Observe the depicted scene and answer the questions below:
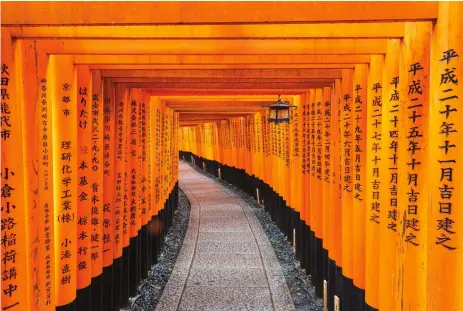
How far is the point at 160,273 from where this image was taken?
1106cm

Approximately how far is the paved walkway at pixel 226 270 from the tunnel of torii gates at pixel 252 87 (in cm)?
93

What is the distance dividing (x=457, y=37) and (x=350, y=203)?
3673 millimetres

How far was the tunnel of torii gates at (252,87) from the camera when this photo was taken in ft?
11.7

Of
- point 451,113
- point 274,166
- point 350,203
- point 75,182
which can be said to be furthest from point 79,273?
point 274,166

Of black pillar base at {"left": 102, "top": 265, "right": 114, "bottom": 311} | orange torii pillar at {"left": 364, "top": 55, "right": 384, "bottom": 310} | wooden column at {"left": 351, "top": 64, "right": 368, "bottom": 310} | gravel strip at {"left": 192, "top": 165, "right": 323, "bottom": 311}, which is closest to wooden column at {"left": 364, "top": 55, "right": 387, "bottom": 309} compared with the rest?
orange torii pillar at {"left": 364, "top": 55, "right": 384, "bottom": 310}

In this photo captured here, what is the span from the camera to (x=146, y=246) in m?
10.8

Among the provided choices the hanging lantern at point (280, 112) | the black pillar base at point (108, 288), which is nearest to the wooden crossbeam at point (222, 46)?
the black pillar base at point (108, 288)

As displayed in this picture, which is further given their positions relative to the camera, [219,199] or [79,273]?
[219,199]

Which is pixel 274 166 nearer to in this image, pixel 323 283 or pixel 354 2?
pixel 323 283

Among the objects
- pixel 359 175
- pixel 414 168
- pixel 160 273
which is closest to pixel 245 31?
pixel 414 168

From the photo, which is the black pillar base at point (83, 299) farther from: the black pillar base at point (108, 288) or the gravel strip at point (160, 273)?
the gravel strip at point (160, 273)

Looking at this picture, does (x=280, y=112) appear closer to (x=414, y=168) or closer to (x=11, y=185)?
(x=414, y=168)

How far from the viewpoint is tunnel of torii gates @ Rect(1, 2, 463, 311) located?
3559 mm

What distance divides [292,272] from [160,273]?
2927 millimetres
